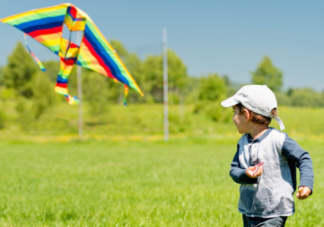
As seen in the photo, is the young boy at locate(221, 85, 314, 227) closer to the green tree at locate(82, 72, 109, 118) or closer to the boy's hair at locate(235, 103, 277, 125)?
the boy's hair at locate(235, 103, 277, 125)

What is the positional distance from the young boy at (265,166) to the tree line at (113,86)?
23.0 m

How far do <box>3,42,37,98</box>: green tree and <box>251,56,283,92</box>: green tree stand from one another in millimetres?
20134

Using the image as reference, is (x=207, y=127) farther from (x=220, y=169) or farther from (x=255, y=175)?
(x=255, y=175)

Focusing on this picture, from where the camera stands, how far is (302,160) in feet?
8.79

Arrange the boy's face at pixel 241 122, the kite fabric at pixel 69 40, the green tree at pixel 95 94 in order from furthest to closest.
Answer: the green tree at pixel 95 94 → the kite fabric at pixel 69 40 → the boy's face at pixel 241 122

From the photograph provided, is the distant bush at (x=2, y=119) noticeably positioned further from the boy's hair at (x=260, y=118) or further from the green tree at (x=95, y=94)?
the boy's hair at (x=260, y=118)

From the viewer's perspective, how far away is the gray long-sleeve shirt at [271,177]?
2789 mm

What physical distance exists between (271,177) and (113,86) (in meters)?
27.9

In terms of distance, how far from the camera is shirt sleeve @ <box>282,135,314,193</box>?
2.66 m

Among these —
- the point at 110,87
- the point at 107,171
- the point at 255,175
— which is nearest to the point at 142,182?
the point at 107,171

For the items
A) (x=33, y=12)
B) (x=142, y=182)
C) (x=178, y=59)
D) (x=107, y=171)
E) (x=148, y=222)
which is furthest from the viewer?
(x=178, y=59)

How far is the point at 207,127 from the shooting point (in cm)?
2931

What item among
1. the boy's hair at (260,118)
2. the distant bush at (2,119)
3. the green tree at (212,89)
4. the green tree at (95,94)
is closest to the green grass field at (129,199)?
the boy's hair at (260,118)

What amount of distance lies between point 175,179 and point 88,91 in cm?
1979
